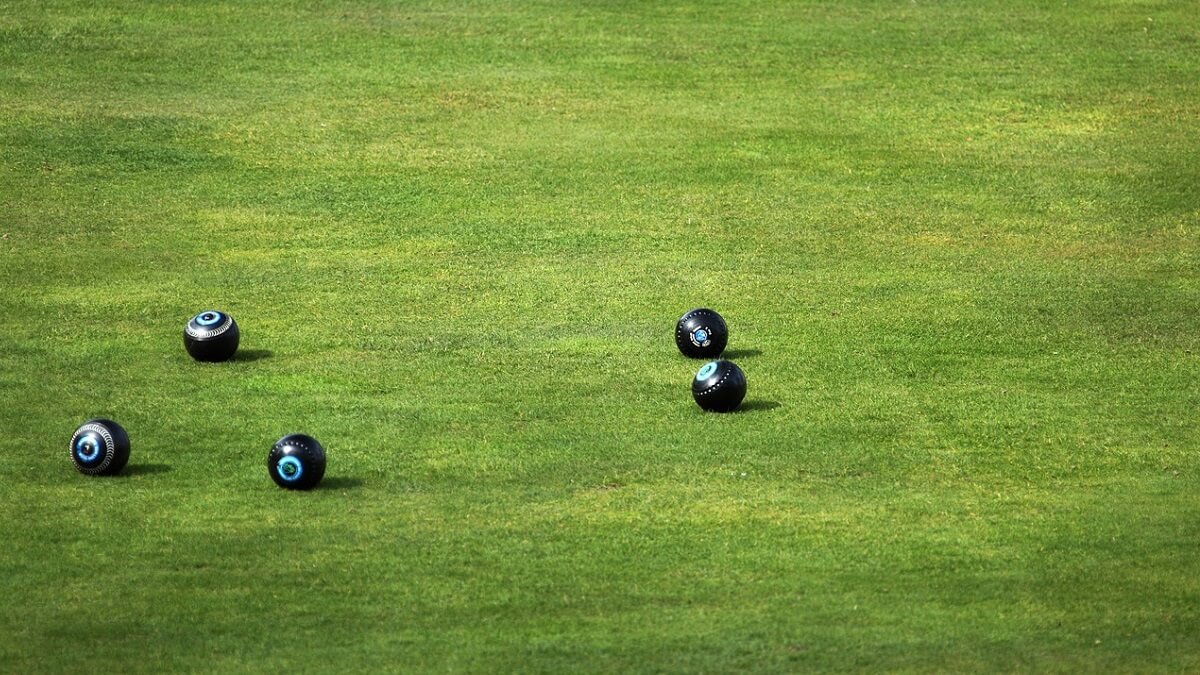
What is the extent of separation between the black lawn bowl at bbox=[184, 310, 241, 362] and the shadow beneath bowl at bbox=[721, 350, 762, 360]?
20.0 ft

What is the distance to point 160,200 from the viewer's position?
84.5 ft

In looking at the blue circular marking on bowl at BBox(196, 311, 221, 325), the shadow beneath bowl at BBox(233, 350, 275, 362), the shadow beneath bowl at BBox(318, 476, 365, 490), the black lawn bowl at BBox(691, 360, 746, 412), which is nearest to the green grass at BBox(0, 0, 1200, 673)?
the shadow beneath bowl at BBox(318, 476, 365, 490)

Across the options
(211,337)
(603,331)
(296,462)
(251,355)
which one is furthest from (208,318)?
(603,331)

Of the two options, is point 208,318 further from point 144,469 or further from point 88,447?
point 88,447

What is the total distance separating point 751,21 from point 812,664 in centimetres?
2211

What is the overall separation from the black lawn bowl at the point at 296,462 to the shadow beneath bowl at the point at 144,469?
53.3 inches

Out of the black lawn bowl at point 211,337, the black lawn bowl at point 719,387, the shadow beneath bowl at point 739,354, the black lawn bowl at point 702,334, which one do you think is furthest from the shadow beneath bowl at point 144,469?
the shadow beneath bowl at point 739,354

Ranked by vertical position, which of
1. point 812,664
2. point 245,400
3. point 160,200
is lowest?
point 812,664

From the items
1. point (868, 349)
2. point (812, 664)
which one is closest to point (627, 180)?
point (868, 349)

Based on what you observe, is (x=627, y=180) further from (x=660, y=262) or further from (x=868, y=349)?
(x=868, y=349)

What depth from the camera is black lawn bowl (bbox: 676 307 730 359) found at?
776 inches

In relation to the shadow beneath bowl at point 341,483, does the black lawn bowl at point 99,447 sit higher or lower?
higher

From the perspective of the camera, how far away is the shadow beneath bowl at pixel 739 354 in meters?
20.2

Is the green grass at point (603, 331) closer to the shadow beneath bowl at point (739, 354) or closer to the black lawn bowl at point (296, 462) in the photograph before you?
the shadow beneath bowl at point (739, 354)
